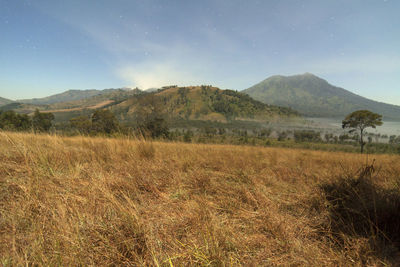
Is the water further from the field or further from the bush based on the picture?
the field

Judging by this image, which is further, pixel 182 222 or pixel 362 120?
pixel 362 120

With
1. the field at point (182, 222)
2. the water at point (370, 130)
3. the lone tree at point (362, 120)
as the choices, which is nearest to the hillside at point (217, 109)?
the water at point (370, 130)

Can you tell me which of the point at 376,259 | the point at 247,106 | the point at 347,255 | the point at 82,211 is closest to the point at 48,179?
the point at 82,211

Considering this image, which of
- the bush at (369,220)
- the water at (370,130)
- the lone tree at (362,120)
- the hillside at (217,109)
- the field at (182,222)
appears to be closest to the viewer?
the field at (182,222)

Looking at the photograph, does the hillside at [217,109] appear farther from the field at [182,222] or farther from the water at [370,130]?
the field at [182,222]

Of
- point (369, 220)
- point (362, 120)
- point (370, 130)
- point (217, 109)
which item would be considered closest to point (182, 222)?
point (369, 220)

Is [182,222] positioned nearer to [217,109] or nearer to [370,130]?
[217,109]

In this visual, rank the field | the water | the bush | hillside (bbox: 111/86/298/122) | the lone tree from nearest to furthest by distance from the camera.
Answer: the field
the bush
the lone tree
the water
hillside (bbox: 111/86/298/122)

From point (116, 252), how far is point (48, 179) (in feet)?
5.36

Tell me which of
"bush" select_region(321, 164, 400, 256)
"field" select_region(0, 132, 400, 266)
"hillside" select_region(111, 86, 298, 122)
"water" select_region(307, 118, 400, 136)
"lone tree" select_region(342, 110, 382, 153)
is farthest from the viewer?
"hillside" select_region(111, 86, 298, 122)

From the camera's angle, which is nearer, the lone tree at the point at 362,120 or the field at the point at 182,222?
the field at the point at 182,222

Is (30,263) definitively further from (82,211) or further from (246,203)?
(246,203)

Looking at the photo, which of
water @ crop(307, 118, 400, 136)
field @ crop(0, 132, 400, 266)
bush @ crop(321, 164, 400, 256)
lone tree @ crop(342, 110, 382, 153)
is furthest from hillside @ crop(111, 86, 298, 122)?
bush @ crop(321, 164, 400, 256)

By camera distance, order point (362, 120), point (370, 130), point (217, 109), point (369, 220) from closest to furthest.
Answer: point (369, 220) < point (362, 120) < point (370, 130) < point (217, 109)
